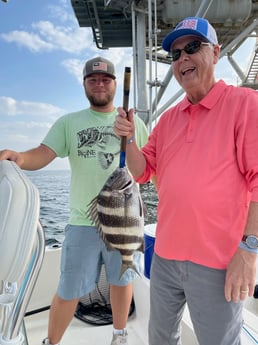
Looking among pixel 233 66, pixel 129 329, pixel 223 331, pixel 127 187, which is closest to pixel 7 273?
pixel 127 187

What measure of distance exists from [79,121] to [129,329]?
172cm

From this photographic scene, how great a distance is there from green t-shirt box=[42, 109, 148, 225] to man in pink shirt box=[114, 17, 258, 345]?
0.55 metres

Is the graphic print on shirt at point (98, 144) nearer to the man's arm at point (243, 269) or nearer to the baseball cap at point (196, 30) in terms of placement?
the baseball cap at point (196, 30)

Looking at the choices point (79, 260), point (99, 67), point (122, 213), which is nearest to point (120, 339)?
point (79, 260)

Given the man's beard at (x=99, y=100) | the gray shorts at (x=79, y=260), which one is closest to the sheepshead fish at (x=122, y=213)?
the gray shorts at (x=79, y=260)

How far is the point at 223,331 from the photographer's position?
1239 millimetres

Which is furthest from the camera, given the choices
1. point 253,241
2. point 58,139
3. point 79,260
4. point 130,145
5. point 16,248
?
point 58,139

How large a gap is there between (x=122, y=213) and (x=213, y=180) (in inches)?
16.2

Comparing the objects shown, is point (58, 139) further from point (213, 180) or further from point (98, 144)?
point (213, 180)

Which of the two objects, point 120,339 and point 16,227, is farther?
point 120,339

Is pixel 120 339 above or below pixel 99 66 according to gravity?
below

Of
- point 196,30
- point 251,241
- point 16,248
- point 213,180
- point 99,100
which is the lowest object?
point 251,241

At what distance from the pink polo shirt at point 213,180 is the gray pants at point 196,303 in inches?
2.3

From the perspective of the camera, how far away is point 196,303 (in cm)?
129
